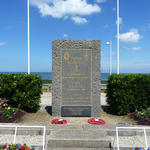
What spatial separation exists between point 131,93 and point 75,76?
250 cm

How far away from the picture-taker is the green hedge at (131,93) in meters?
6.23

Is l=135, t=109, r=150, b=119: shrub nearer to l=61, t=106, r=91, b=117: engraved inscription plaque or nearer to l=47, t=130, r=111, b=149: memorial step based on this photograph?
l=61, t=106, r=91, b=117: engraved inscription plaque

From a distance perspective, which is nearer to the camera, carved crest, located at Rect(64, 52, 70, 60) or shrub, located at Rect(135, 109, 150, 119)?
shrub, located at Rect(135, 109, 150, 119)

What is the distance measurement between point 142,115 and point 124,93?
1080 mm

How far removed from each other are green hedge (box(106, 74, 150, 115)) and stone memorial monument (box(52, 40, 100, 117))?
89 centimetres

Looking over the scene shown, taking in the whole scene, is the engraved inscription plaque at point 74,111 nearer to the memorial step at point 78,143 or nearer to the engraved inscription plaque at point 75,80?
the engraved inscription plaque at point 75,80

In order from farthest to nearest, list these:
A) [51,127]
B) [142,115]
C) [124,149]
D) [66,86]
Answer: [66,86], [142,115], [51,127], [124,149]

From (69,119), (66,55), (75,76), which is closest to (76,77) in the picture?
(75,76)

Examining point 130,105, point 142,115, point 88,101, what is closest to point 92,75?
point 88,101

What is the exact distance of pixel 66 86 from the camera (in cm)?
618

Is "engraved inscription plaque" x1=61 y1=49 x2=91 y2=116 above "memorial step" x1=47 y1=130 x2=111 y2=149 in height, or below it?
above

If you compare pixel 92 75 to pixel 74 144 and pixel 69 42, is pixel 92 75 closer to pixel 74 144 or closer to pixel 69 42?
pixel 69 42

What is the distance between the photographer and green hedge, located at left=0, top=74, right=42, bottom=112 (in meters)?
6.33

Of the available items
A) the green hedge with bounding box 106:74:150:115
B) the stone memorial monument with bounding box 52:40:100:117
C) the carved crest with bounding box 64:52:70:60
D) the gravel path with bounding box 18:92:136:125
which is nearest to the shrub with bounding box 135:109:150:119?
the gravel path with bounding box 18:92:136:125
